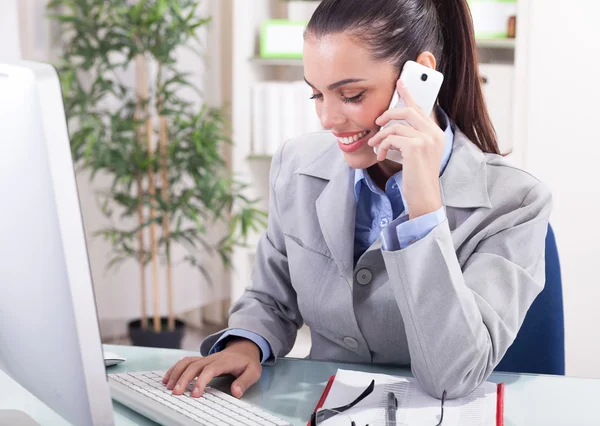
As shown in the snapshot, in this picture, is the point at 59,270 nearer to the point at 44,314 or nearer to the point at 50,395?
the point at 44,314

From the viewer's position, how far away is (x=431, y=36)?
1.26m

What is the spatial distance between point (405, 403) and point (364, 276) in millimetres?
277

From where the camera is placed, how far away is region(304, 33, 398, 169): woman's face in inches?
45.5

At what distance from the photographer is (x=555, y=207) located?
268 cm

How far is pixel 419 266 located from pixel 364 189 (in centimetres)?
34

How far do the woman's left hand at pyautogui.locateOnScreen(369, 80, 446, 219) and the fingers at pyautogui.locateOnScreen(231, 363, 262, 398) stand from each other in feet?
1.05

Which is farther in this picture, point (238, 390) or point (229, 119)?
point (229, 119)

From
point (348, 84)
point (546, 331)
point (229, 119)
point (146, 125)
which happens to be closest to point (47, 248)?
point (348, 84)

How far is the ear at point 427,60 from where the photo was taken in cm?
122

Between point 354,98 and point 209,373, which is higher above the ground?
point 354,98

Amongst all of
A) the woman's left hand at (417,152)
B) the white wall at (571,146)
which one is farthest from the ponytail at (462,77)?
the white wall at (571,146)

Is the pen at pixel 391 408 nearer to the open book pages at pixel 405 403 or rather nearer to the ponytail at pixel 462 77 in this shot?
the open book pages at pixel 405 403

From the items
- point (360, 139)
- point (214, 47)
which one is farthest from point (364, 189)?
point (214, 47)

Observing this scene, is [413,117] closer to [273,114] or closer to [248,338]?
[248,338]
